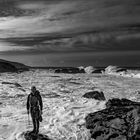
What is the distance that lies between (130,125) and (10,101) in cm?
1105

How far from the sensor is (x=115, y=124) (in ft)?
36.2

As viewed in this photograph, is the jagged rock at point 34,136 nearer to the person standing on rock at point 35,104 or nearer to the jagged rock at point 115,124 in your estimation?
the person standing on rock at point 35,104

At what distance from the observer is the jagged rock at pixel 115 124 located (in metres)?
10.3

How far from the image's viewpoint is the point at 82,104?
16.7 metres

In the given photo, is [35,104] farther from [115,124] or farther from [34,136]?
[115,124]

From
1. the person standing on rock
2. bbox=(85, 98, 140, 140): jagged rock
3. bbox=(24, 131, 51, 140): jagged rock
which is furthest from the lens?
the person standing on rock

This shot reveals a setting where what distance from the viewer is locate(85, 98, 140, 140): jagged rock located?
33.7 feet

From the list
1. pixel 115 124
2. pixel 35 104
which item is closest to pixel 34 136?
pixel 35 104

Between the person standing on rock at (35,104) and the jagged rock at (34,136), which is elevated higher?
the person standing on rock at (35,104)

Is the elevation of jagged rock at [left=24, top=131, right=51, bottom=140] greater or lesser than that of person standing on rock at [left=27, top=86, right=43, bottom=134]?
lesser

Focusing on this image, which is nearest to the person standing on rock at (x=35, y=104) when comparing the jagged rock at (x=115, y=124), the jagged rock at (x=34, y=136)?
the jagged rock at (x=34, y=136)

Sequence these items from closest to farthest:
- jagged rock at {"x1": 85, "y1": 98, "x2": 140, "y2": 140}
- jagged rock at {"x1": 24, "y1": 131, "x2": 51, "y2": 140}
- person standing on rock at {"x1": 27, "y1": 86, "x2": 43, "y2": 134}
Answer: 1. jagged rock at {"x1": 85, "y1": 98, "x2": 140, "y2": 140}
2. jagged rock at {"x1": 24, "y1": 131, "x2": 51, "y2": 140}
3. person standing on rock at {"x1": 27, "y1": 86, "x2": 43, "y2": 134}

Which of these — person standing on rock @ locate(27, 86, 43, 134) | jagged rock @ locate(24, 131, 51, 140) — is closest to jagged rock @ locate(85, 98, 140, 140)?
jagged rock @ locate(24, 131, 51, 140)

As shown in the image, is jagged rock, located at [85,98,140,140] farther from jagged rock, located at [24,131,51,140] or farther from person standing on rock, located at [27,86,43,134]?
person standing on rock, located at [27,86,43,134]
